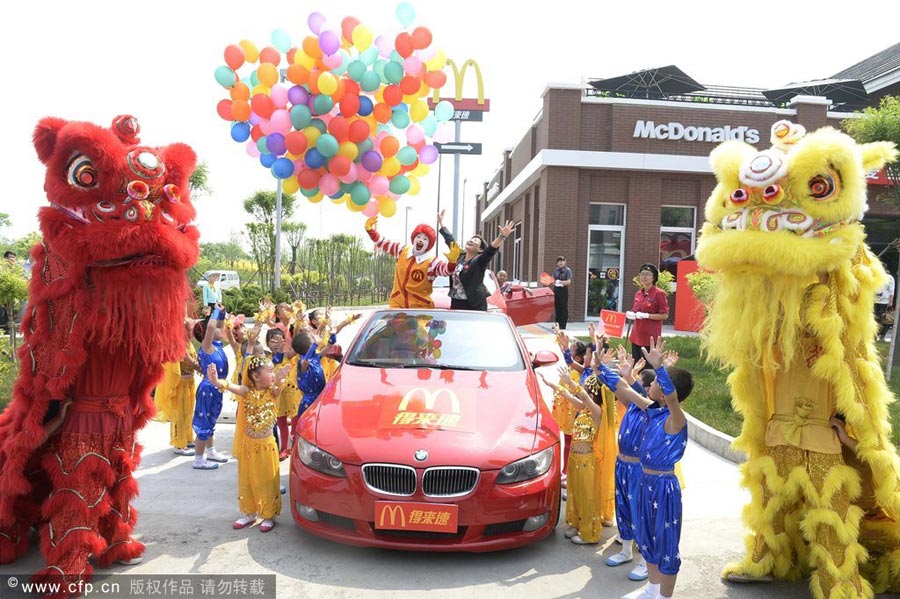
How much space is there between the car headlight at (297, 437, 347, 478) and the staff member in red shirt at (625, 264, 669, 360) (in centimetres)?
444

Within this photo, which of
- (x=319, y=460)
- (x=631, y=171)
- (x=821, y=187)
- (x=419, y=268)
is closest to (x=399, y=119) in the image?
(x=419, y=268)

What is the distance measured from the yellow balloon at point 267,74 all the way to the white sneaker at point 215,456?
356cm

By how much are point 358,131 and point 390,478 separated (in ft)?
12.6

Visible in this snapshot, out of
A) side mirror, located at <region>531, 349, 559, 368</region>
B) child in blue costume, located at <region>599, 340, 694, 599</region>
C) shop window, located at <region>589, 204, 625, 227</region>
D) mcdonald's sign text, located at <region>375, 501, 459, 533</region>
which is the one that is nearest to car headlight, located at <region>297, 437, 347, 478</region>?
mcdonald's sign text, located at <region>375, 501, 459, 533</region>

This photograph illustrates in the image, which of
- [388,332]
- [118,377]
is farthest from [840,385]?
[118,377]

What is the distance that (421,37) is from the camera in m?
6.59

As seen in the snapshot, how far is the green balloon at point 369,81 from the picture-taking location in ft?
21.2

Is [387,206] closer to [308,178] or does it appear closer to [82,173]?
[308,178]

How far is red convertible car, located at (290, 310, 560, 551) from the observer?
12.2 ft

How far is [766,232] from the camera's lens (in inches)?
134

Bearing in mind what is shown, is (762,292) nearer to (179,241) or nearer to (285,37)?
(179,241)

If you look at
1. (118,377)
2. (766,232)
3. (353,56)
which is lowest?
(118,377)

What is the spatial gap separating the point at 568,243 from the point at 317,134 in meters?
11.8

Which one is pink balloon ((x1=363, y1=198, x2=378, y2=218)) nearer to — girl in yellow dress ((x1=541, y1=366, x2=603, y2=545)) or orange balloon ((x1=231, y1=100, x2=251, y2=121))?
orange balloon ((x1=231, y1=100, x2=251, y2=121))
